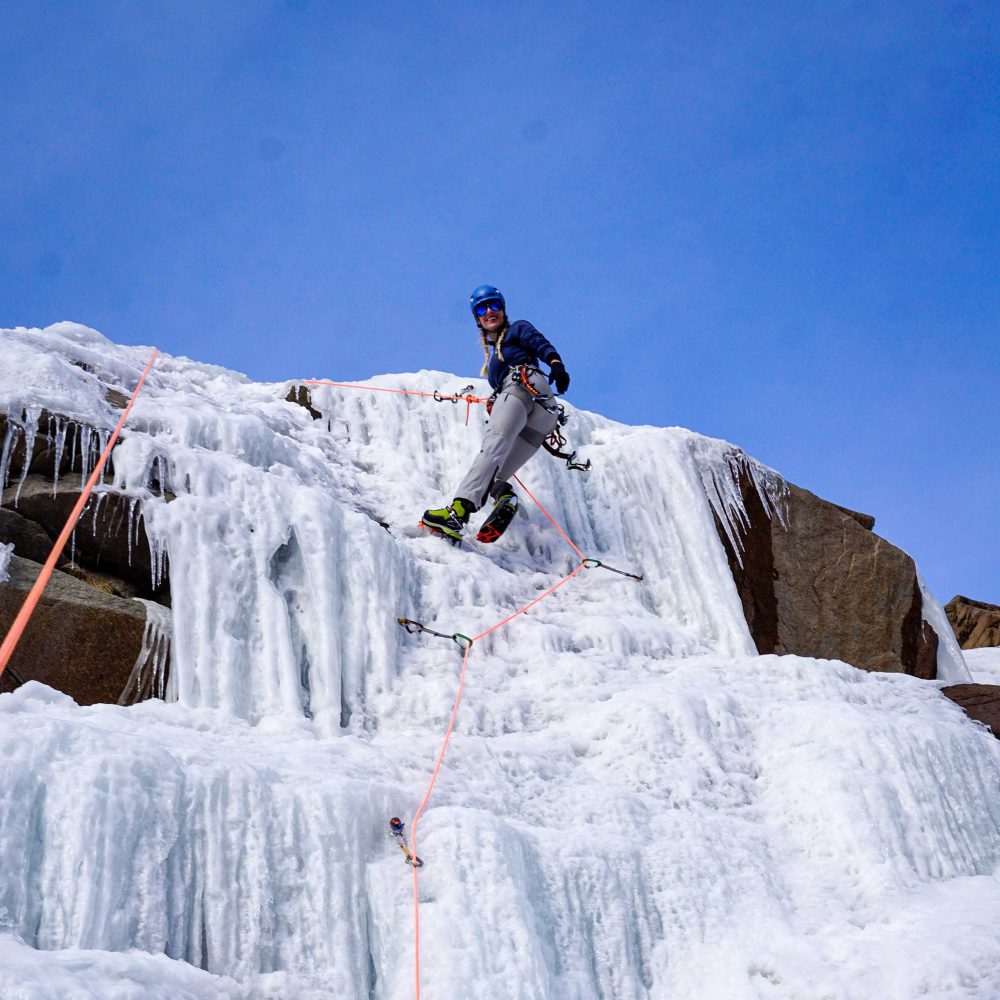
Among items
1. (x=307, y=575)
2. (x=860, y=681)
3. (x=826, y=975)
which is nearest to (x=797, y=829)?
(x=826, y=975)

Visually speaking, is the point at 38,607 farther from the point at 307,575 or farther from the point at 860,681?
the point at 860,681

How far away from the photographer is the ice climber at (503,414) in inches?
283

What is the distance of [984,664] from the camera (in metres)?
11.8

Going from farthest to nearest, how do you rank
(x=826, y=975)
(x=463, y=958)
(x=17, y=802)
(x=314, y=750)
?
(x=314, y=750) < (x=826, y=975) < (x=463, y=958) < (x=17, y=802)

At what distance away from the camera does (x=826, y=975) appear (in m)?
3.97

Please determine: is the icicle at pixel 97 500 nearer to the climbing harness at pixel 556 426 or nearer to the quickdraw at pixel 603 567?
the climbing harness at pixel 556 426

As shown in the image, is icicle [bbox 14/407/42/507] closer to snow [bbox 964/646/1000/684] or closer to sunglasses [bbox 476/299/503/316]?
sunglasses [bbox 476/299/503/316]

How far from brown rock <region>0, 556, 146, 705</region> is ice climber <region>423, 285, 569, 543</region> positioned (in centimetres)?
251

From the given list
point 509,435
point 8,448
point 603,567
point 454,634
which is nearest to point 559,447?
point 509,435

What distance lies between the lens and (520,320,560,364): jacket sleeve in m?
7.28

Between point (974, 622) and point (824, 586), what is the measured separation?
9719 millimetres

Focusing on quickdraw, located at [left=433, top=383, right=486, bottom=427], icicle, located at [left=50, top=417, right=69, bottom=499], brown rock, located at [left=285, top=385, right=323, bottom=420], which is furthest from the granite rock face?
icicle, located at [left=50, top=417, right=69, bottom=499]

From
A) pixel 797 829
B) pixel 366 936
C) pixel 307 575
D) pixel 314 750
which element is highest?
pixel 307 575

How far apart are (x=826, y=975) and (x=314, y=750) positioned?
2.22 meters
